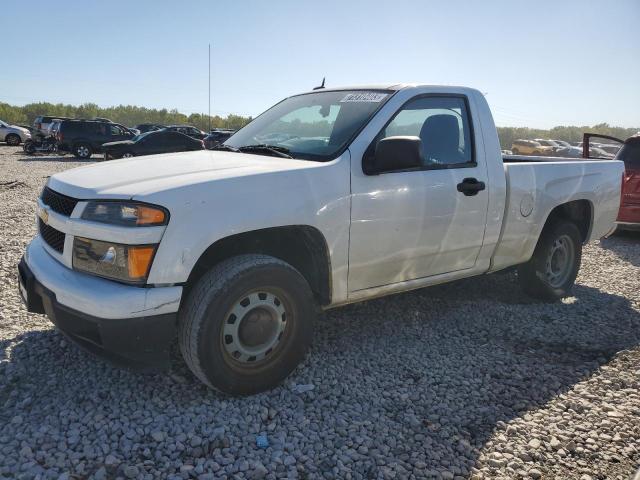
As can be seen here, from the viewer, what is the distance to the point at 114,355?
264 cm

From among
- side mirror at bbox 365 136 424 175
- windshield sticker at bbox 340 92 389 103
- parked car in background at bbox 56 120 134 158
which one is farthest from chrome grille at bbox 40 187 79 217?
parked car in background at bbox 56 120 134 158

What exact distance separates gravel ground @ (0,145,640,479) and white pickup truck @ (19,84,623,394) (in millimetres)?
341

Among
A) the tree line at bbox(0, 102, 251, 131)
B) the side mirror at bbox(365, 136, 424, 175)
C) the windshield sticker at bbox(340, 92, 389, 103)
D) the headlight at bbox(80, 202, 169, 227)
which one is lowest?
the headlight at bbox(80, 202, 169, 227)

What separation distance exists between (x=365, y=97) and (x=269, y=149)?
2.59ft

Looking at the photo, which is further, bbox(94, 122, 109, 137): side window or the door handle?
bbox(94, 122, 109, 137): side window

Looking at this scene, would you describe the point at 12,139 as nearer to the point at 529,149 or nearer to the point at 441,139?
the point at 529,149

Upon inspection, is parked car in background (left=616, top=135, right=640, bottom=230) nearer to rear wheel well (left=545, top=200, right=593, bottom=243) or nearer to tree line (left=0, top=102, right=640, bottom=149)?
rear wheel well (left=545, top=200, right=593, bottom=243)

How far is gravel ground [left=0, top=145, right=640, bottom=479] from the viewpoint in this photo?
243 cm

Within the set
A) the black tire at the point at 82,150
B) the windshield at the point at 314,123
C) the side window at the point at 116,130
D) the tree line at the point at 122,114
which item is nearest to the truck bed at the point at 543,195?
the windshield at the point at 314,123

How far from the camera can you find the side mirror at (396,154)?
3033 mm

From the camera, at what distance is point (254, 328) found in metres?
2.91

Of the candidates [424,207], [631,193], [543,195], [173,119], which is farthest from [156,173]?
[173,119]

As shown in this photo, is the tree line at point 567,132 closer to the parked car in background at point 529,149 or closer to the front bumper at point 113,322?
the parked car in background at point 529,149

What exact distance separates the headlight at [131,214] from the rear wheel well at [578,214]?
12.3 ft
